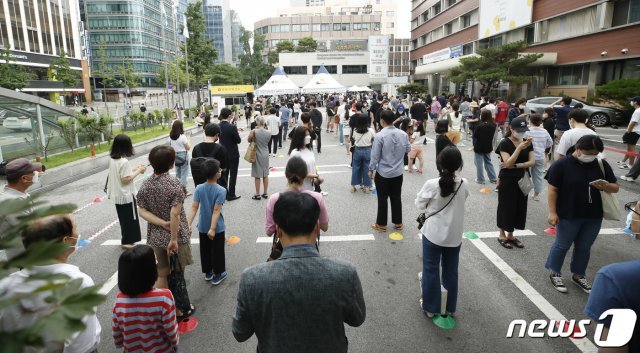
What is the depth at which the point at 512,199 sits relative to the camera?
5.56m

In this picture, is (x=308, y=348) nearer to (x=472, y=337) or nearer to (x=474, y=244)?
(x=472, y=337)

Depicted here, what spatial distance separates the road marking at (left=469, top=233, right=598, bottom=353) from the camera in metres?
3.54

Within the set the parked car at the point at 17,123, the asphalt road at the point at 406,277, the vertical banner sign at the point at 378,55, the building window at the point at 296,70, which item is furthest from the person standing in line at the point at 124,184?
the building window at the point at 296,70

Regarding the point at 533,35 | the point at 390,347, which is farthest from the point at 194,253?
the point at 533,35

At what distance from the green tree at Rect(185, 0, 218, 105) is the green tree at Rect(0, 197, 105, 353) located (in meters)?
40.0

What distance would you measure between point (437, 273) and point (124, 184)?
166 inches

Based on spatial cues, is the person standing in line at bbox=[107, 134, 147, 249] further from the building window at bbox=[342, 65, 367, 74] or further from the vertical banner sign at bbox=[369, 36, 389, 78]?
the building window at bbox=[342, 65, 367, 74]

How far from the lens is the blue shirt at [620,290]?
1.81 meters

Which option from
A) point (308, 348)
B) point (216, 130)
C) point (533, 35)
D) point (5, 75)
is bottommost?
point (308, 348)

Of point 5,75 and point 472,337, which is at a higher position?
point 5,75

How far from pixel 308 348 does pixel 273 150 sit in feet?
41.3

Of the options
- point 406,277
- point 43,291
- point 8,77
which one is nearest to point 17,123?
point 406,277

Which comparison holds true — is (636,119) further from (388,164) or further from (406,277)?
(406,277)

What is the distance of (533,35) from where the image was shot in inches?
1207
